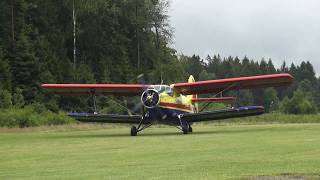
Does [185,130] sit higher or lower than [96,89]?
lower

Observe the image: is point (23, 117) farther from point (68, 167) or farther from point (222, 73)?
point (222, 73)

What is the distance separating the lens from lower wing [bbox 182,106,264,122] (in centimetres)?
3098

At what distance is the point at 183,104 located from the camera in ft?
111

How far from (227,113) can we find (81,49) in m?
47.6

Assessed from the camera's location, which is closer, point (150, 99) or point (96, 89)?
point (150, 99)

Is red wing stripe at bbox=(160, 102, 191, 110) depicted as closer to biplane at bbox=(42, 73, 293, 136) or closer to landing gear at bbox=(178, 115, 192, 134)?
biplane at bbox=(42, 73, 293, 136)

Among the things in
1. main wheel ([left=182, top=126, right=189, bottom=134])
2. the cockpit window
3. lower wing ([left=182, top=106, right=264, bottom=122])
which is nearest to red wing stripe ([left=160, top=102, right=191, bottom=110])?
the cockpit window

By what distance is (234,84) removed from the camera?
32312 mm

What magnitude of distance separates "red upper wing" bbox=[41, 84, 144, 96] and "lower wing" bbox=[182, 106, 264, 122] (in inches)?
132

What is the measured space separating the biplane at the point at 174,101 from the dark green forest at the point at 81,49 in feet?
67.2

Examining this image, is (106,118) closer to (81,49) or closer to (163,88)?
(163,88)

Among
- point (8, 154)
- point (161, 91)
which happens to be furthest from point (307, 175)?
point (161, 91)

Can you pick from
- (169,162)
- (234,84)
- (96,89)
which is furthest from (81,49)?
(169,162)

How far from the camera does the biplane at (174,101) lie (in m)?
31.0
